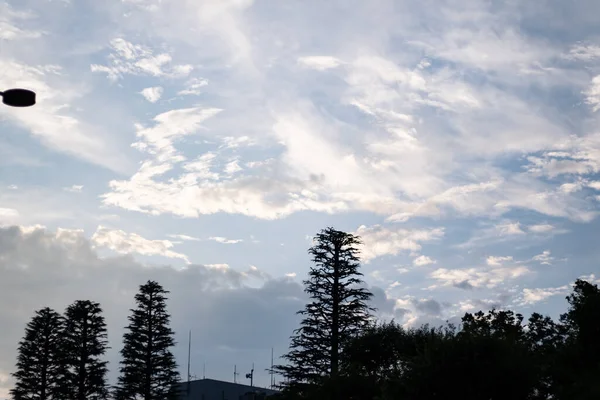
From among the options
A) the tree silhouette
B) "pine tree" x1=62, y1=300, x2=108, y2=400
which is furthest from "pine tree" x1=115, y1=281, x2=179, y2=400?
the tree silhouette

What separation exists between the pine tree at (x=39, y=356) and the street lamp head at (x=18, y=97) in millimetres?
75040

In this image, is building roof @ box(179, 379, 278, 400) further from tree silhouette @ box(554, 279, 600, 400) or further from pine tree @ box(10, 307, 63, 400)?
tree silhouette @ box(554, 279, 600, 400)

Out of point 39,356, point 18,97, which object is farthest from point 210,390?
point 18,97

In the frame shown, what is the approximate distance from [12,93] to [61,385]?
7341cm

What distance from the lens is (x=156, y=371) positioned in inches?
3120

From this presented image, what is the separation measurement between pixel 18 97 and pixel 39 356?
3091 inches

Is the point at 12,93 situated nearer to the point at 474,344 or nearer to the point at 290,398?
the point at 474,344

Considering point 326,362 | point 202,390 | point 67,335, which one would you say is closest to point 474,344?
point 326,362

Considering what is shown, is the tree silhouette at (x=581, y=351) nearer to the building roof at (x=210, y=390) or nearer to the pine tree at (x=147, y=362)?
the pine tree at (x=147, y=362)

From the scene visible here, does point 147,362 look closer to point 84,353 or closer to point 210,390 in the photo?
point 84,353

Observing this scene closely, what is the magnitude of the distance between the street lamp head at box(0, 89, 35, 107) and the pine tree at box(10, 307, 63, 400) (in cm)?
7504

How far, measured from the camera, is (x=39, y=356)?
284ft

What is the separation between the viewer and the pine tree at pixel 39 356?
85.0 m

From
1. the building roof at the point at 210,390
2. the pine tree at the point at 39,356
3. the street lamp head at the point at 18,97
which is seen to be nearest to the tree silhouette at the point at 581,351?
the street lamp head at the point at 18,97
